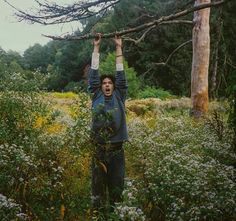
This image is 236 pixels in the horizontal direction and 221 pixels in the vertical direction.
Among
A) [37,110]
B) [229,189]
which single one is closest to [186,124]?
[37,110]

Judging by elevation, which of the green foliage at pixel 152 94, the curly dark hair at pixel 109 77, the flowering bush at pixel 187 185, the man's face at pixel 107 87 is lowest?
the flowering bush at pixel 187 185

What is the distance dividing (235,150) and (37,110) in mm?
3034

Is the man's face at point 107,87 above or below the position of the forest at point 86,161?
above

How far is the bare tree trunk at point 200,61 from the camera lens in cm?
1355

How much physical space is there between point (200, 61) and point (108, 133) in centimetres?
813

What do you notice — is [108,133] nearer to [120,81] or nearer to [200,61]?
[120,81]

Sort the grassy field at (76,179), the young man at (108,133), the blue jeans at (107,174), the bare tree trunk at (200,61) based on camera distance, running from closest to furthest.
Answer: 1. the grassy field at (76,179)
2. the young man at (108,133)
3. the blue jeans at (107,174)
4. the bare tree trunk at (200,61)

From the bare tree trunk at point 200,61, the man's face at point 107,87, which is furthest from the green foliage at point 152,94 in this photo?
the man's face at point 107,87

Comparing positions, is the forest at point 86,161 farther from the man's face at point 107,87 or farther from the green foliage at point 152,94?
the green foliage at point 152,94

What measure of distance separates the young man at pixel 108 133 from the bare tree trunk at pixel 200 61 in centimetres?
754

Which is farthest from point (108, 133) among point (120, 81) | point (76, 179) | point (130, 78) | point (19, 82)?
point (130, 78)

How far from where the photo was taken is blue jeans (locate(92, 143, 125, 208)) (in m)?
6.09

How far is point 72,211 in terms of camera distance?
5.61 m

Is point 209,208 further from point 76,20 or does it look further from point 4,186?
point 76,20
